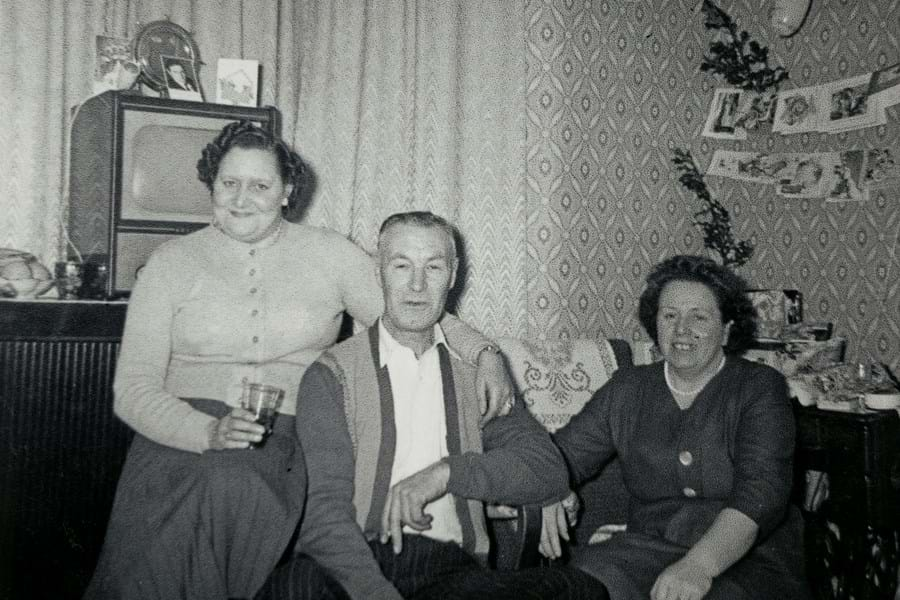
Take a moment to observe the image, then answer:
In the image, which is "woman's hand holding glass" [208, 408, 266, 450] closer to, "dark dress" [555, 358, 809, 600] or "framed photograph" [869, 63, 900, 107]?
"dark dress" [555, 358, 809, 600]

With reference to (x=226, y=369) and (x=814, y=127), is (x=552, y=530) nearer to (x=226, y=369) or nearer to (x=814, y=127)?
(x=226, y=369)

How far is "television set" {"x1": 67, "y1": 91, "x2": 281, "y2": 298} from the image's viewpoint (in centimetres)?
212

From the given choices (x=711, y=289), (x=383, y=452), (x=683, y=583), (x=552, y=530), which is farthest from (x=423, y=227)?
(x=683, y=583)

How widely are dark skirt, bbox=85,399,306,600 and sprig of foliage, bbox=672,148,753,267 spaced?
92.0 inches

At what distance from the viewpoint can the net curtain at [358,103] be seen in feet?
8.35

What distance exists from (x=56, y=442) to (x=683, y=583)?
5.42 ft

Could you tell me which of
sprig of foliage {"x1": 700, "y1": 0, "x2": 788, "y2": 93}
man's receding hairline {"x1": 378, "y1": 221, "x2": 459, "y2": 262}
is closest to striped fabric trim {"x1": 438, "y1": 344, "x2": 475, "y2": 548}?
man's receding hairline {"x1": 378, "y1": 221, "x2": 459, "y2": 262}

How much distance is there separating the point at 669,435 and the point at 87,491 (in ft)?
5.19

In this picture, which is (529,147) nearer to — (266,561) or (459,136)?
(459,136)

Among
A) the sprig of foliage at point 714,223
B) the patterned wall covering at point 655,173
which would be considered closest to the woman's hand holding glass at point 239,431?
the patterned wall covering at point 655,173

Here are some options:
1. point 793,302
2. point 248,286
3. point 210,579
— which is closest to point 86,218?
point 248,286

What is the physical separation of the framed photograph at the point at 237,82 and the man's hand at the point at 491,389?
1266 millimetres

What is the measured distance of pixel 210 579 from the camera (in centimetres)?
156

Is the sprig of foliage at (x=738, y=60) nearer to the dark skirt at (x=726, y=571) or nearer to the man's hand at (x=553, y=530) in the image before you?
the dark skirt at (x=726, y=571)
